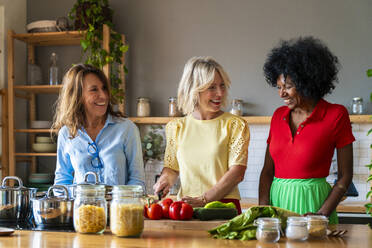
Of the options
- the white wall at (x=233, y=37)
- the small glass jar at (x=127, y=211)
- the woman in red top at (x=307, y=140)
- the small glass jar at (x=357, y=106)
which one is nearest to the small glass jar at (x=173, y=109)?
the white wall at (x=233, y=37)

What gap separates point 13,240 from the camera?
5.68ft

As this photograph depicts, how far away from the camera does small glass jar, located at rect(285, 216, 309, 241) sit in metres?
1.65

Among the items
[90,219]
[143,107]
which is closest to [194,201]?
[90,219]

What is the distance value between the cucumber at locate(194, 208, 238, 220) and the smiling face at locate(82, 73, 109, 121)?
85cm

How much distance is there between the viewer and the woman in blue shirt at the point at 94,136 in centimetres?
242

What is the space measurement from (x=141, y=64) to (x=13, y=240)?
3.42 metres

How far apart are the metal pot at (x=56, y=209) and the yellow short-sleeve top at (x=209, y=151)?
2.41ft

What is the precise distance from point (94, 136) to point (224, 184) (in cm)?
76

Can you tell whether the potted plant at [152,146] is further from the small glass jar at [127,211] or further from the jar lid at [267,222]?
the jar lid at [267,222]

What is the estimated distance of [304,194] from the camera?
232cm

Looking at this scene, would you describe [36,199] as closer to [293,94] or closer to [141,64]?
[293,94]

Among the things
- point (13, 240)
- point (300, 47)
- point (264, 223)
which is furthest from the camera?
point (300, 47)

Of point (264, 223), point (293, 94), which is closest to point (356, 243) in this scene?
point (264, 223)

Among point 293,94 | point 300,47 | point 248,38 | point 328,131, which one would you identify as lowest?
point 328,131
